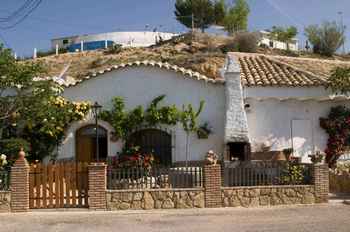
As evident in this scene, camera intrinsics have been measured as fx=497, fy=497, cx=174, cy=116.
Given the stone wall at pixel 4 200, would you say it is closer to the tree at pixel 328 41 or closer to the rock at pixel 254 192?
the rock at pixel 254 192

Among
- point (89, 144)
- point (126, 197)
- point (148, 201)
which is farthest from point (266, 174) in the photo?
point (89, 144)

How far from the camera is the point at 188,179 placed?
47.1 ft

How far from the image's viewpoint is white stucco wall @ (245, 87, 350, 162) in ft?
63.1

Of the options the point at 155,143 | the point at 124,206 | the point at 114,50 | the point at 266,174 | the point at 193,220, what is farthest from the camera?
the point at 114,50

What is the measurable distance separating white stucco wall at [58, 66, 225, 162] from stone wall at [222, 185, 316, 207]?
5099mm

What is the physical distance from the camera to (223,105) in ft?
63.9

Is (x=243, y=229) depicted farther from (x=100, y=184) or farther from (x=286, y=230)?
(x=100, y=184)

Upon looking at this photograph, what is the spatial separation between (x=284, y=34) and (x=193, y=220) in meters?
51.5

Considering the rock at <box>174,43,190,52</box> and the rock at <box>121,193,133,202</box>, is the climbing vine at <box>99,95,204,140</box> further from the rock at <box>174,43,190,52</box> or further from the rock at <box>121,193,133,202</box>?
the rock at <box>174,43,190,52</box>

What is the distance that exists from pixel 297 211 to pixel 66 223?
6.08 meters

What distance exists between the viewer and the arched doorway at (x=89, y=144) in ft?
66.9

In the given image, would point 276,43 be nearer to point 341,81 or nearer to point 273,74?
point 273,74

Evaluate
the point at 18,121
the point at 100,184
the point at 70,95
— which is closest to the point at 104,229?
the point at 100,184

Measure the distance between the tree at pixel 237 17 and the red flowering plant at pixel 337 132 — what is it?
3873cm
